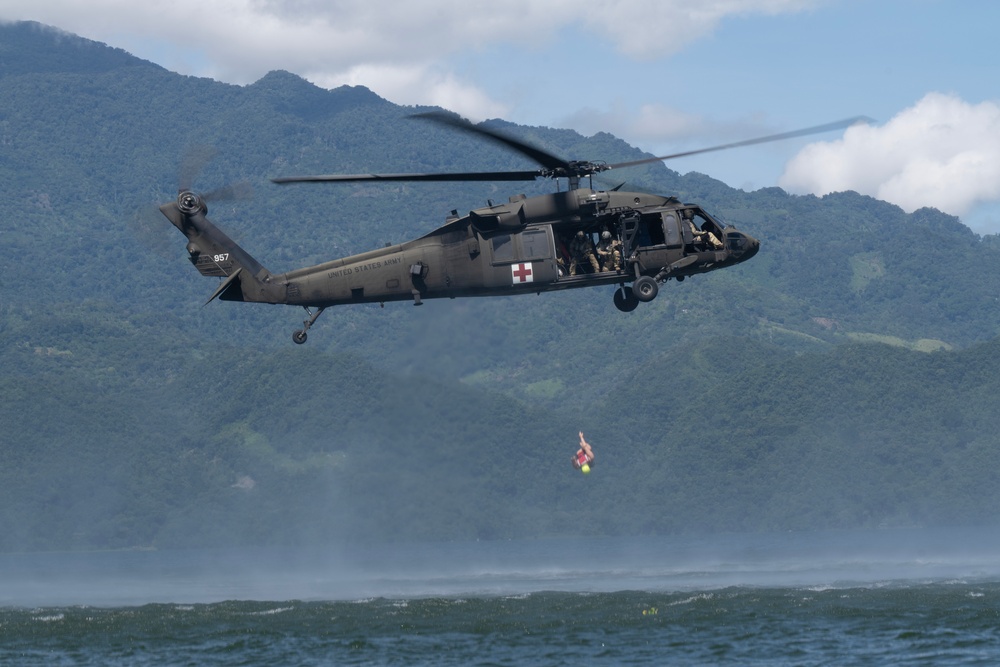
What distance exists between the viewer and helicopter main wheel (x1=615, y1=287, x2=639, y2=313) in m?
56.8

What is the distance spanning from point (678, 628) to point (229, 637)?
69.9ft

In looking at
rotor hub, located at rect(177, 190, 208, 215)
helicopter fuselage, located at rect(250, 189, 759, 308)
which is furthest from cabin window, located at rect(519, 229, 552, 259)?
rotor hub, located at rect(177, 190, 208, 215)

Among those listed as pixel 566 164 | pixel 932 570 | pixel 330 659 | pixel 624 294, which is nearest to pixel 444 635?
pixel 330 659

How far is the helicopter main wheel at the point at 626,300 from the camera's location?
2234 inches

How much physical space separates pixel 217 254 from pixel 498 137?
51.9ft

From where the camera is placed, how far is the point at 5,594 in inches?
4651

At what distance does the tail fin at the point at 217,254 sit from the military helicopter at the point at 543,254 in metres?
0.41

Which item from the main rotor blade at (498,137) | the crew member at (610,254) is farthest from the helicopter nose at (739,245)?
the main rotor blade at (498,137)

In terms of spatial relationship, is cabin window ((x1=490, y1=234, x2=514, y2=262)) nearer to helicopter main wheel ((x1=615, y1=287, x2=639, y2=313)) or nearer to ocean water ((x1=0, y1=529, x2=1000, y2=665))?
helicopter main wheel ((x1=615, y1=287, x2=639, y2=313))

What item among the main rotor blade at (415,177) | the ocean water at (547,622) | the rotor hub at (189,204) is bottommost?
the ocean water at (547,622)

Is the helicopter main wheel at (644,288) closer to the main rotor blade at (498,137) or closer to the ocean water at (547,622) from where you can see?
the main rotor blade at (498,137)

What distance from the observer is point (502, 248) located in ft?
185

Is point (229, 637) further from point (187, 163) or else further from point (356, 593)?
point (356, 593)

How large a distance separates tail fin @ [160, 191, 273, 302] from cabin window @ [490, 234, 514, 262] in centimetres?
918
